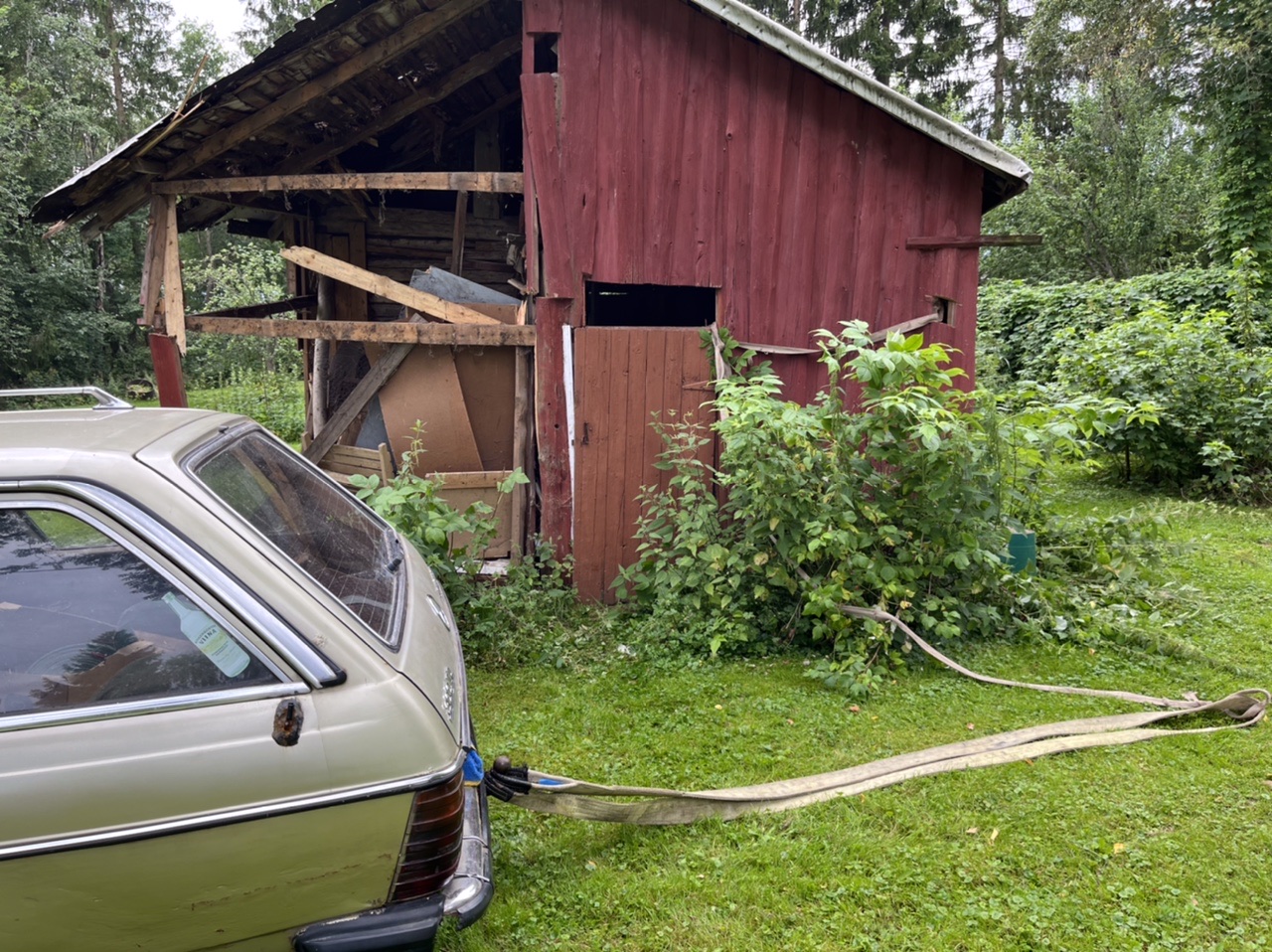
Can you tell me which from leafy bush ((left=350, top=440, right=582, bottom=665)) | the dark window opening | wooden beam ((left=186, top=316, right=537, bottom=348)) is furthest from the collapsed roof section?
the dark window opening

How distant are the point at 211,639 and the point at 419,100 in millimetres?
6257

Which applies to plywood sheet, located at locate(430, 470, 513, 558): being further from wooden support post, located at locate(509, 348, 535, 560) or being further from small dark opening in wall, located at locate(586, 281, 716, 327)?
small dark opening in wall, located at locate(586, 281, 716, 327)

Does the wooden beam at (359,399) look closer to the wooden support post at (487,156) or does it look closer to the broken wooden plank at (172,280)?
the broken wooden plank at (172,280)

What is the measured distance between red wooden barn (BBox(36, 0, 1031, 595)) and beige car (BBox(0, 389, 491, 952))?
13.2 ft

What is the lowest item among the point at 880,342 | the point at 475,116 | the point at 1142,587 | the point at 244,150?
the point at 1142,587

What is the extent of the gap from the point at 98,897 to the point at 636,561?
14.4 ft

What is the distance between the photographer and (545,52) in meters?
6.18

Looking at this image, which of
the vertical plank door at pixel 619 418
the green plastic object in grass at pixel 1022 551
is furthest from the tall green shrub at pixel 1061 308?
the vertical plank door at pixel 619 418

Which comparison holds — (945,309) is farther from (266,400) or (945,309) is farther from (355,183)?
(266,400)

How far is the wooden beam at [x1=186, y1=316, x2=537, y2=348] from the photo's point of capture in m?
5.97

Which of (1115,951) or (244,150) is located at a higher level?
(244,150)

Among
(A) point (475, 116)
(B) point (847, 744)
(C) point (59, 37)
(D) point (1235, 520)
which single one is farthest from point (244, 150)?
(C) point (59, 37)

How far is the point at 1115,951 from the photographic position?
2.62 m

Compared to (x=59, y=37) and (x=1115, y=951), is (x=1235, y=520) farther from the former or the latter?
(x=59, y=37)
